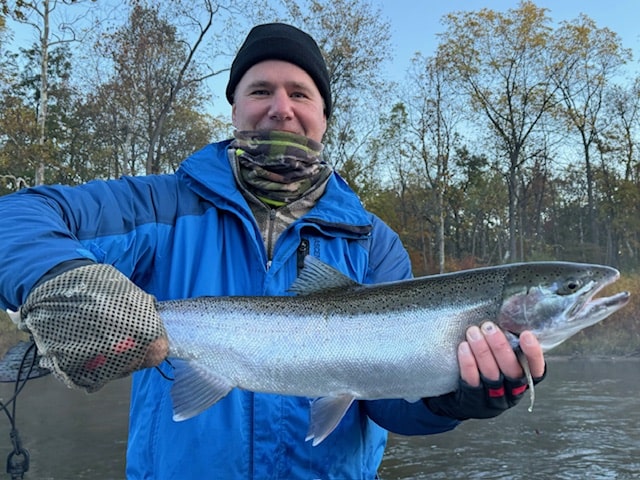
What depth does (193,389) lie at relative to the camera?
2.50m

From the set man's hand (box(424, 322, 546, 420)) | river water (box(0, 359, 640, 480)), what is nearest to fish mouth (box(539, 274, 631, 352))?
man's hand (box(424, 322, 546, 420))

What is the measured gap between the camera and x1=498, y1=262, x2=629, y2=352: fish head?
105 inches

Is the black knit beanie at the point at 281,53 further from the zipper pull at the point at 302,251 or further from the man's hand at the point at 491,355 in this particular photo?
the man's hand at the point at 491,355

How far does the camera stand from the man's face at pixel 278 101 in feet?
10.9

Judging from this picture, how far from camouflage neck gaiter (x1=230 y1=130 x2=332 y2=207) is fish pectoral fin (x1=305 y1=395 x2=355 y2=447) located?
3.41 feet

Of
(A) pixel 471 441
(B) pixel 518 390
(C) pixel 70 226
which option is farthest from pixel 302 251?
(A) pixel 471 441

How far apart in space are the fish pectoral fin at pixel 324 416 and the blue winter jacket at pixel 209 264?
0.10 meters

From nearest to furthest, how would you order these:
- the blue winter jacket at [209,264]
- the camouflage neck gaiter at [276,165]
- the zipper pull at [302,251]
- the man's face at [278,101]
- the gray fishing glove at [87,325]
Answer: the gray fishing glove at [87,325]
the blue winter jacket at [209,264]
the zipper pull at [302,251]
the camouflage neck gaiter at [276,165]
the man's face at [278,101]

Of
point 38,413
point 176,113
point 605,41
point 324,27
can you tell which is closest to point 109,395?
point 38,413

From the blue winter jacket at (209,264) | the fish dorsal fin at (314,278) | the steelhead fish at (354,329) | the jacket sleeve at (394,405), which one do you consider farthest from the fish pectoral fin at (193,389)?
the jacket sleeve at (394,405)

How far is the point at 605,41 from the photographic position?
3328cm

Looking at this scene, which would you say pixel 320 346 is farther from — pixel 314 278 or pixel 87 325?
pixel 87 325

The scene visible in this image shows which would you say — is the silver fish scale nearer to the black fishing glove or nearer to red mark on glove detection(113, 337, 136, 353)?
the black fishing glove

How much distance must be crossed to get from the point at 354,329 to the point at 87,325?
1129 millimetres
